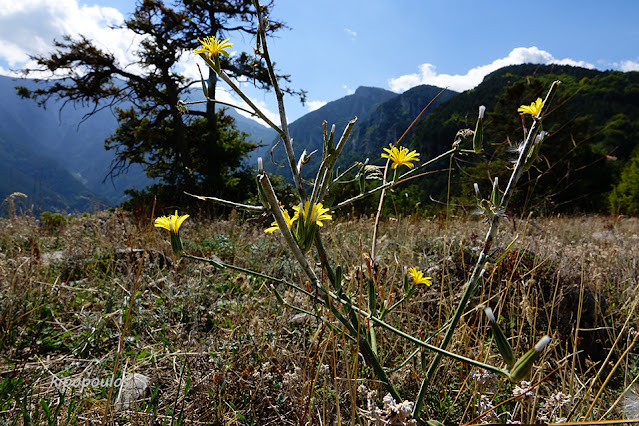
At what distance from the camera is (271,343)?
5.81 ft

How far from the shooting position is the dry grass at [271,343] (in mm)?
1315

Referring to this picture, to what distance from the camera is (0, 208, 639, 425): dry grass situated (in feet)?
4.32

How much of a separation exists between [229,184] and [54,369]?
29.8ft

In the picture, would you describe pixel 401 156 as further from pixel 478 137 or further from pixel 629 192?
pixel 629 192

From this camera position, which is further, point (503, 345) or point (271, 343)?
point (271, 343)

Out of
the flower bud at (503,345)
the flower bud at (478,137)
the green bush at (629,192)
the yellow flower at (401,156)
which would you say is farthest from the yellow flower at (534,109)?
the green bush at (629,192)

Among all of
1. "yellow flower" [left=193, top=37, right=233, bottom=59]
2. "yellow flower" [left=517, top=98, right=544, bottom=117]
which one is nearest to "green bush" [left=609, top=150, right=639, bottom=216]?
"yellow flower" [left=517, top=98, right=544, bottom=117]

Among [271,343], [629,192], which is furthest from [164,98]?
[629,192]

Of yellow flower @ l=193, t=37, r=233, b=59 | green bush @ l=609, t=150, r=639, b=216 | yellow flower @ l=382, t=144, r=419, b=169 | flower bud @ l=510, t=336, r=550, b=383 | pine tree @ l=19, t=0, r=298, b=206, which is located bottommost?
green bush @ l=609, t=150, r=639, b=216

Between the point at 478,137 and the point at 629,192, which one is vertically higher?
the point at 478,137

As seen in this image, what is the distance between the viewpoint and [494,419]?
112 centimetres

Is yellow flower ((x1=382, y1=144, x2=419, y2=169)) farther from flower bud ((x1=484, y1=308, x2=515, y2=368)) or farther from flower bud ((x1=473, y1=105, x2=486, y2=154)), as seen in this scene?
flower bud ((x1=484, y1=308, x2=515, y2=368))

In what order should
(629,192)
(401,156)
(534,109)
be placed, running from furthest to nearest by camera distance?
1. (629,192)
2. (401,156)
3. (534,109)

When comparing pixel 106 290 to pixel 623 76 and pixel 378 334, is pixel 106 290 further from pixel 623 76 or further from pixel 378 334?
pixel 623 76
